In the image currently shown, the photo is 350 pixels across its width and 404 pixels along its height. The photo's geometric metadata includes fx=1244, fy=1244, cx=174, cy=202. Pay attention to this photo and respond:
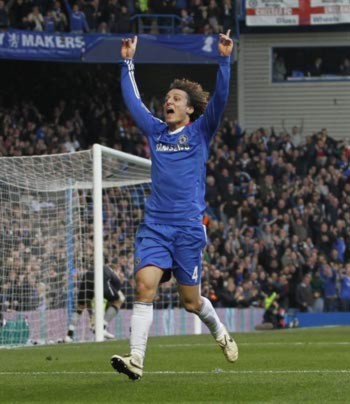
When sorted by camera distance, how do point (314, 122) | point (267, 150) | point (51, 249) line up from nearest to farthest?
point (51, 249) → point (267, 150) → point (314, 122)

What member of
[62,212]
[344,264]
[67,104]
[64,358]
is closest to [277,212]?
[344,264]

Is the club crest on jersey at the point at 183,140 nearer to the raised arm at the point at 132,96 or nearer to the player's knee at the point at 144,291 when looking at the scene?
the raised arm at the point at 132,96

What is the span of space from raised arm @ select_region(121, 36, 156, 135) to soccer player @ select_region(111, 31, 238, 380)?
0.04 ft

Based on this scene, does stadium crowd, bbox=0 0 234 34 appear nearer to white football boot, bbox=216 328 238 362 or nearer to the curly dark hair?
the curly dark hair

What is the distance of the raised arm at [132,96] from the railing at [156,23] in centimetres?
2697

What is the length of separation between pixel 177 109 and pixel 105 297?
42.9 feet

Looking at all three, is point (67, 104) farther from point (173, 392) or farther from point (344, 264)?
point (173, 392)

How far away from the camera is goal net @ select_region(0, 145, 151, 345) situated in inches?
845

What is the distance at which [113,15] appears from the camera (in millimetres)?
37125

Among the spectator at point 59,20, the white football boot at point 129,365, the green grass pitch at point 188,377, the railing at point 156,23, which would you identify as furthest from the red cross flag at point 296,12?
the white football boot at point 129,365

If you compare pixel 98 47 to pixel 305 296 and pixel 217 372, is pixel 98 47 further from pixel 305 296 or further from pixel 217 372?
pixel 217 372

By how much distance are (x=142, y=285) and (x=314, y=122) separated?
32657 millimetres

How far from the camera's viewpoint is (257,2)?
39.1 meters

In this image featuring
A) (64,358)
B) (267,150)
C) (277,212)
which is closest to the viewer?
(64,358)
